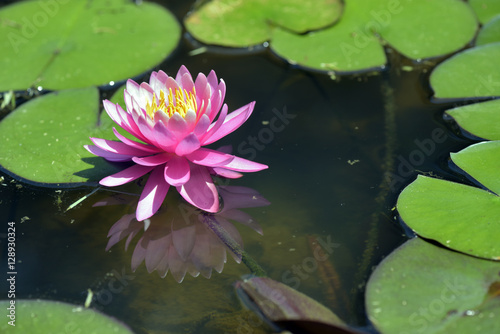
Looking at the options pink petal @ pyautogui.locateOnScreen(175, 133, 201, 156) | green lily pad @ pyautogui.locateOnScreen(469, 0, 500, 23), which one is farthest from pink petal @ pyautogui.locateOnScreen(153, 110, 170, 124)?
green lily pad @ pyautogui.locateOnScreen(469, 0, 500, 23)

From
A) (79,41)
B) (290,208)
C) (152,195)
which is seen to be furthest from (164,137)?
(79,41)

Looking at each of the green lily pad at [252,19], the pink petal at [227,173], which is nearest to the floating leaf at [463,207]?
the pink petal at [227,173]

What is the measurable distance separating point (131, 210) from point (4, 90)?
146cm

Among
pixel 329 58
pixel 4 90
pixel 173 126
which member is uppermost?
pixel 173 126

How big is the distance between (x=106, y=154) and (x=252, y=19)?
181 cm

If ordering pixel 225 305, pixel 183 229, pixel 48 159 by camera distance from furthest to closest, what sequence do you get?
pixel 48 159 → pixel 183 229 → pixel 225 305

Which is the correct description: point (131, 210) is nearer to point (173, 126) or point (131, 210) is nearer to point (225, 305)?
point (173, 126)

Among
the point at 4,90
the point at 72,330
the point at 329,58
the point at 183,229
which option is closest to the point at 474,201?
the point at 183,229

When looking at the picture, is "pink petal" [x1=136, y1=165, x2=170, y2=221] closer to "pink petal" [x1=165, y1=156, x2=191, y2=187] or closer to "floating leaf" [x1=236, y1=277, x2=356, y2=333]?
"pink petal" [x1=165, y1=156, x2=191, y2=187]

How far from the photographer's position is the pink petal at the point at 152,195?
7.45 ft

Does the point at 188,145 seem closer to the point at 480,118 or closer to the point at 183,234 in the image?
the point at 183,234

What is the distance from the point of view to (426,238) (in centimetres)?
207

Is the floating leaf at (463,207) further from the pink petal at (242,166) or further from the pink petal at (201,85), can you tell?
the pink petal at (201,85)

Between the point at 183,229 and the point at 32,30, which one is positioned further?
the point at 32,30
